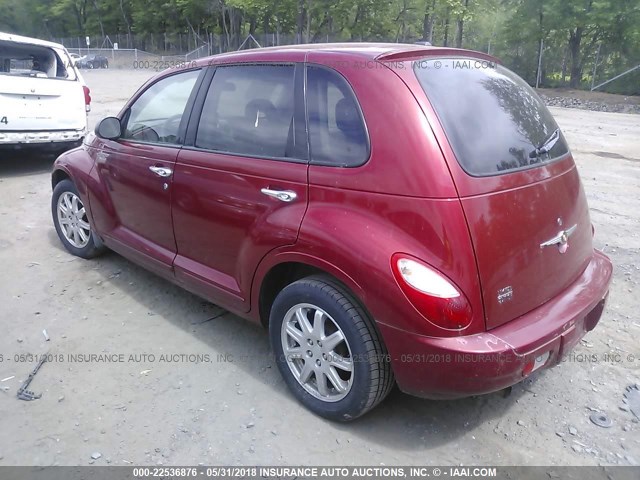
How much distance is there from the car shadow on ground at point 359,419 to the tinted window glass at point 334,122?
1.37 metres

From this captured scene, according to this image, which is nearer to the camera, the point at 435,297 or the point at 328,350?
the point at 435,297

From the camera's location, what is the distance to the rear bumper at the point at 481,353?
7.45ft

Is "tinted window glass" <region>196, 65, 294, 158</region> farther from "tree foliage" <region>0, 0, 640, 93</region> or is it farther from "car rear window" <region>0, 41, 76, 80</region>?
"tree foliage" <region>0, 0, 640, 93</region>

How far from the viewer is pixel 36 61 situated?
8.52m

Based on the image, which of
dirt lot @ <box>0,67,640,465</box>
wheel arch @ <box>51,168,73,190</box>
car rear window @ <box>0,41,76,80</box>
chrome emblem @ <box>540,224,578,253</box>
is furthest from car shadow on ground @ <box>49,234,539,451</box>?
car rear window @ <box>0,41,76,80</box>

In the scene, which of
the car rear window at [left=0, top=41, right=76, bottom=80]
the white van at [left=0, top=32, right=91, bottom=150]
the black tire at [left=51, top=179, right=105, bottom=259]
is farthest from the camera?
the car rear window at [left=0, top=41, right=76, bottom=80]

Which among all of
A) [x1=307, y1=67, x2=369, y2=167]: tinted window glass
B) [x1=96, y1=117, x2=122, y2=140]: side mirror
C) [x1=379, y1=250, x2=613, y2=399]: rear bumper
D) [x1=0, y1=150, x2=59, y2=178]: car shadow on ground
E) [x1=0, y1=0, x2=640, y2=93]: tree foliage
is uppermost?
[x1=0, y1=0, x2=640, y2=93]: tree foliage

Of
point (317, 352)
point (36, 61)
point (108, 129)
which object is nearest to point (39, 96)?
point (36, 61)

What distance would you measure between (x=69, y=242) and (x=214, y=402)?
2.81m

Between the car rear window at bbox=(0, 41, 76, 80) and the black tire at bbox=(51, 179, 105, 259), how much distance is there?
404cm

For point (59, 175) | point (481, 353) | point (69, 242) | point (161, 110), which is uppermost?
point (161, 110)

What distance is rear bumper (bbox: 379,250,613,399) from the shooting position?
2.27 meters

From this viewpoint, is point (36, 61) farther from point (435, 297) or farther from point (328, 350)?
point (435, 297)

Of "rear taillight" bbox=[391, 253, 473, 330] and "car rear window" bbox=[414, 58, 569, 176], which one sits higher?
"car rear window" bbox=[414, 58, 569, 176]
